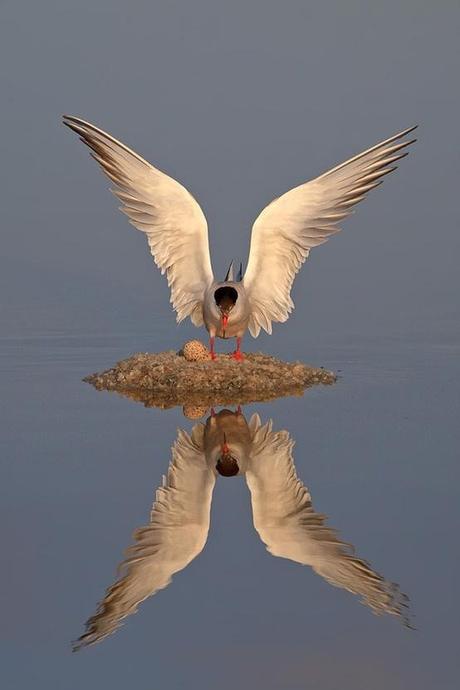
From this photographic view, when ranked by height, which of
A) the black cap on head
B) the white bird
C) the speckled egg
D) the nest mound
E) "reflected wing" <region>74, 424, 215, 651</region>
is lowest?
"reflected wing" <region>74, 424, 215, 651</region>

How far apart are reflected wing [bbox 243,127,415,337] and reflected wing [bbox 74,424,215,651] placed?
390 centimetres

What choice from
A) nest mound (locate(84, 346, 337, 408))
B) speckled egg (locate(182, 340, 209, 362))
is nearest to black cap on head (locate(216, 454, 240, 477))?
nest mound (locate(84, 346, 337, 408))

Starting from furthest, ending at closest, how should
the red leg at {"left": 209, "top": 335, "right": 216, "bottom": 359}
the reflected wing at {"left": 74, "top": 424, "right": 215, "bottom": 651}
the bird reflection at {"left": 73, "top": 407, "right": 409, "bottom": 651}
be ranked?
the red leg at {"left": 209, "top": 335, "right": 216, "bottom": 359}, the bird reflection at {"left": 73, "top": 407, "right": 409, "bottom": 651}, the reflected wing at {"left": 74, "top": 424, "right": 215, "bottom": 651}

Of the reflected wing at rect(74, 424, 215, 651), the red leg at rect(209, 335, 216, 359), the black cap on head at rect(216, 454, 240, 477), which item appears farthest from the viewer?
the red leg at rect(209, 335, 216, 359)

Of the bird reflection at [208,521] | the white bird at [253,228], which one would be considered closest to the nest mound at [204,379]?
the white bird at [253,228]

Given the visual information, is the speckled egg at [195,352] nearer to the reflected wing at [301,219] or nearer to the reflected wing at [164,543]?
the reflected wing at [301,219]

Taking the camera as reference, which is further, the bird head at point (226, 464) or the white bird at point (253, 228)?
the white bird at point (253, 228)

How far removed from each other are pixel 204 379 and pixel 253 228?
1640 millimetres

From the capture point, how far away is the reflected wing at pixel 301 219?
10.6m

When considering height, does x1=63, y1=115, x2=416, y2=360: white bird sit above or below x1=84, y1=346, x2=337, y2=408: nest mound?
Answer: above

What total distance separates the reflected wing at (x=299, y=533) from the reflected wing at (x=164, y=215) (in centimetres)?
372

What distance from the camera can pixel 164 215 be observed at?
1078 cm

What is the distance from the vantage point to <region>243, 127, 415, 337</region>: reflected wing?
419 inches

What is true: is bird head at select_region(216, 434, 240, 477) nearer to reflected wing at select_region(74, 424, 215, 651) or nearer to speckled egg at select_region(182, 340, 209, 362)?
reflected wing at select_region(74, 424, 215, 651)
